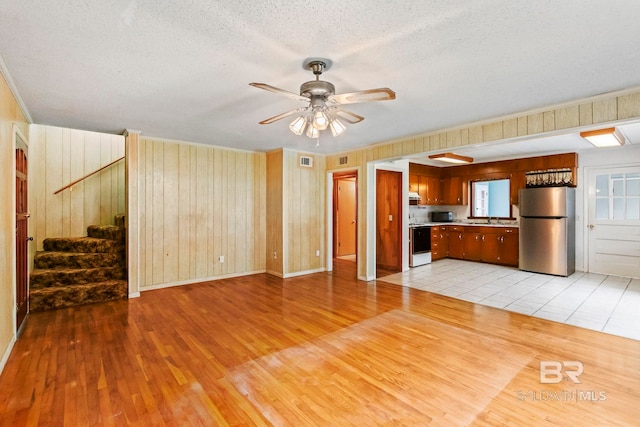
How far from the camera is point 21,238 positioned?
341 centimetres

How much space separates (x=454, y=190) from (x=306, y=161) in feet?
13.7

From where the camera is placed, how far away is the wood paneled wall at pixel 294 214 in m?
5.85

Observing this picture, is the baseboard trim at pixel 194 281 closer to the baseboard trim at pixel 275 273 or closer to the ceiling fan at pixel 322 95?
the baseboard trim at pixel 275 273

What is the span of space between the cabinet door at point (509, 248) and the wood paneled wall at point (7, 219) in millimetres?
7862

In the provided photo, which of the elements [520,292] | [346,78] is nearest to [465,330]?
[520,292]

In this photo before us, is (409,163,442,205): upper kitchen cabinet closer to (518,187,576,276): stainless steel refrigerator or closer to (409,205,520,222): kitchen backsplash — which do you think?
(409,205,520,222): kitchen backsplash

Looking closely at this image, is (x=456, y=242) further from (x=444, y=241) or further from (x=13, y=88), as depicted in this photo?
(x=13, y=88)

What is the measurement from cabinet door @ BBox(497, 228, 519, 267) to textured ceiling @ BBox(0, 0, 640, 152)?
4010 millimetres

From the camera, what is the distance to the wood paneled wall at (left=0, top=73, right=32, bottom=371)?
2.57m

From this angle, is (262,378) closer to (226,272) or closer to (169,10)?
(169,10)

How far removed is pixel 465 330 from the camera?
3238 millimetres

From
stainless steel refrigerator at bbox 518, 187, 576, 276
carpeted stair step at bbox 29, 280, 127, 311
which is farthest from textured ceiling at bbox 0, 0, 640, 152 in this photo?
stainless steel refrigerator at bbox 518, 187, 576, 276

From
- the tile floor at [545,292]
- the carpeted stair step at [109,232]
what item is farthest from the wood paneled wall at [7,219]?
the tile floor at [545,292]

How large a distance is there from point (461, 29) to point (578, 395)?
2584 mm
